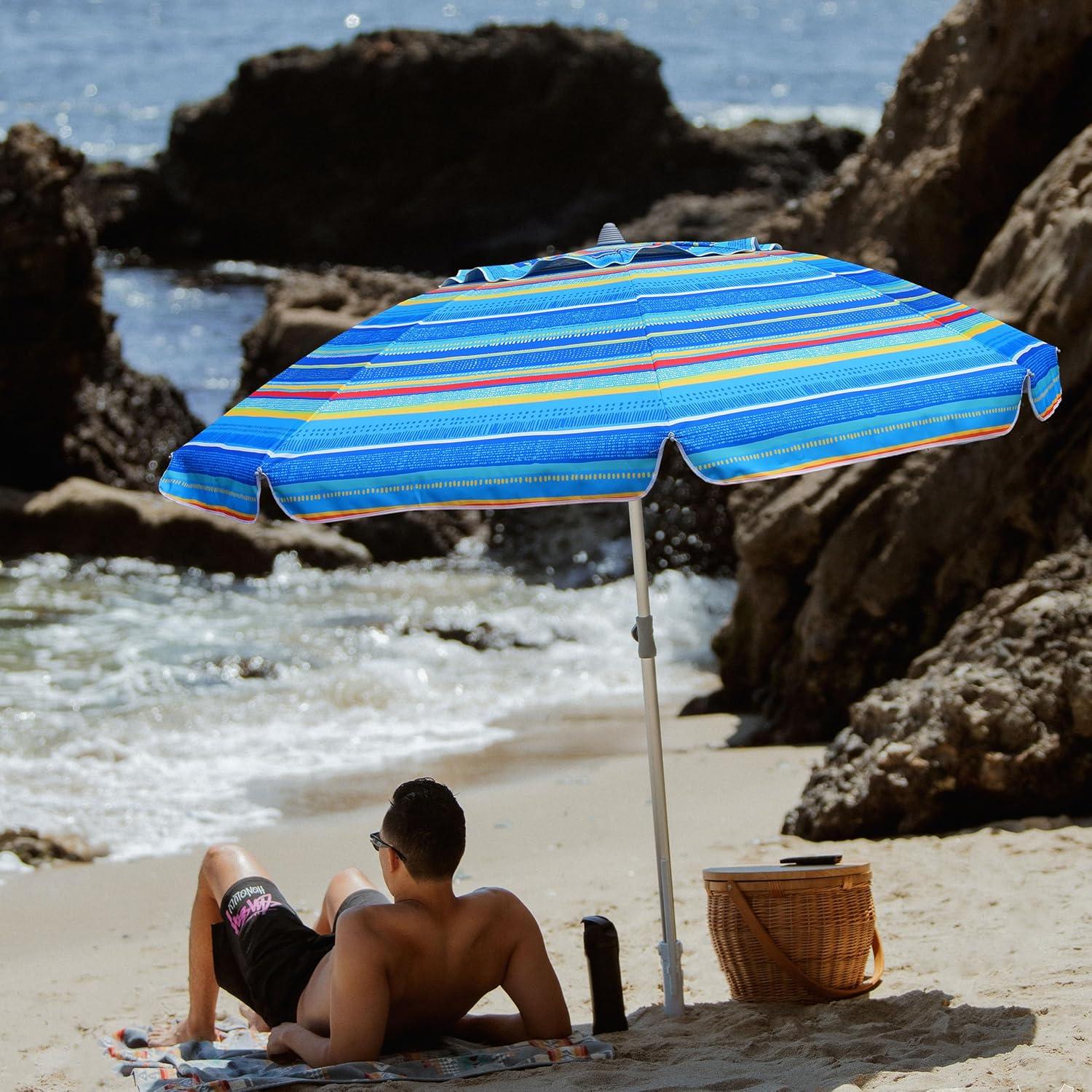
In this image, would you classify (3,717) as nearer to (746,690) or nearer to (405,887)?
(746,690)

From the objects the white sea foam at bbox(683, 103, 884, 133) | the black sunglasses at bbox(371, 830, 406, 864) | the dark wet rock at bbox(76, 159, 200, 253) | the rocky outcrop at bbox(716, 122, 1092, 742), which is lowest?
the black sunglasses at bbox(371, 830, 406, 864)

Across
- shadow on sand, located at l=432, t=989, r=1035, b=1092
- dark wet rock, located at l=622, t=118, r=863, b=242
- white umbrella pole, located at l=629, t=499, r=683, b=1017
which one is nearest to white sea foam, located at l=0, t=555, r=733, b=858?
white umbrella pole, located at l=629, t=499, r=683, b=1017

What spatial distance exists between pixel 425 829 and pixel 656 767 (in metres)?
0.67

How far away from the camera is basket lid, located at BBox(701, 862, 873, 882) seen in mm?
3615

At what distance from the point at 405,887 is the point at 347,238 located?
32572 millimetres

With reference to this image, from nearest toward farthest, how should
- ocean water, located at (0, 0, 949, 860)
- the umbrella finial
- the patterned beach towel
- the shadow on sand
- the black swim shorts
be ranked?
the shadow on sand, the patterned beach towel, the black swim shorts, the umbrella finial, ocean water, located at (0, 0, 949, 860)

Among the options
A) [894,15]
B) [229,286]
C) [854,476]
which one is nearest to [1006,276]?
[854,476]

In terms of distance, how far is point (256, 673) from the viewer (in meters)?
9.34

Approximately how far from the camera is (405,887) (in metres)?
3.33

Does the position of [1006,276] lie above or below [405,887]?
above

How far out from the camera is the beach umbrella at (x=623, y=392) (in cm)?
277

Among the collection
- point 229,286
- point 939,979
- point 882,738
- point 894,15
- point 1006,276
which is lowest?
point 939,979

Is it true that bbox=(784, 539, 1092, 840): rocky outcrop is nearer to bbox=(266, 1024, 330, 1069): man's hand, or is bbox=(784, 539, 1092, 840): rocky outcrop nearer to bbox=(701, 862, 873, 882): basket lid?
bbox=(701, 862, 873, 882): basket lid

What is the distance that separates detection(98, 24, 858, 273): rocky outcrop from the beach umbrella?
2791 cm
